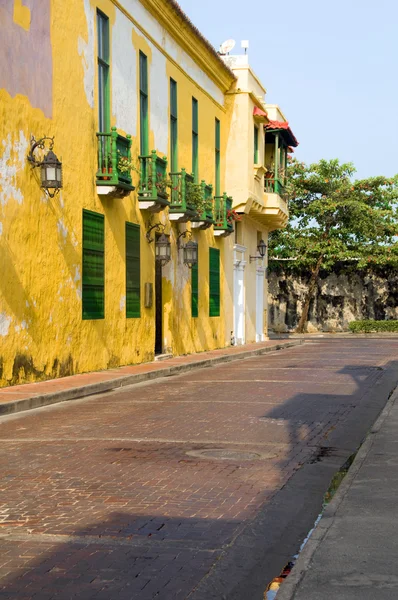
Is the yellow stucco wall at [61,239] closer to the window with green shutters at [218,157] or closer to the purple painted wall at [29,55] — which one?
the purple painted wall at [29,55]

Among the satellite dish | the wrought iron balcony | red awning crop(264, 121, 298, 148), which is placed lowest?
the wrought iron balcony

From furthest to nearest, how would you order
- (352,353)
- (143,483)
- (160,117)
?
(352,353), (160,117), (143,483)

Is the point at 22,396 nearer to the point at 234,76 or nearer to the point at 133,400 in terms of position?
the point at 133,400

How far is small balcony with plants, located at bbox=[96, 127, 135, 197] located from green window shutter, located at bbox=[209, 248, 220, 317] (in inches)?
393

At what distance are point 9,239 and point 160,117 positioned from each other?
32.3 ft

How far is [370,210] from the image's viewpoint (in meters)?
44.3

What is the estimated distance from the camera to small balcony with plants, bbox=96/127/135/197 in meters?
19.3

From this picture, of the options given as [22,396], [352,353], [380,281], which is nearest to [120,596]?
[22,396]

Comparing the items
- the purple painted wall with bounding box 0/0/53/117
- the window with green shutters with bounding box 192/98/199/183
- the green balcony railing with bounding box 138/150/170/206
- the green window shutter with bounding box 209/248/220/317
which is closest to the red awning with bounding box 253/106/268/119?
the window with green shutters with bounding box 192/98/199/183

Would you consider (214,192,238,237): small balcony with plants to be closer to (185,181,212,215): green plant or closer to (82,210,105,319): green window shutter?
(185,181,212,215): green plant

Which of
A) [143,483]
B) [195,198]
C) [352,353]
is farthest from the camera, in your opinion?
[352,353]

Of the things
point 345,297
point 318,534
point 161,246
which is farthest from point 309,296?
point 318,534

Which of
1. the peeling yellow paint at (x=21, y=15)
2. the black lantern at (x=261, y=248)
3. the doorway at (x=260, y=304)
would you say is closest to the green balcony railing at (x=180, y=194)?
the peeling yellow paint at (x=21, y=15)

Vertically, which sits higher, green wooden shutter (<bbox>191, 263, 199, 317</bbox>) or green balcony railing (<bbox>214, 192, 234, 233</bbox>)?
green balcony railing (<bbox>214, 192, 234, 233</bbox>)
